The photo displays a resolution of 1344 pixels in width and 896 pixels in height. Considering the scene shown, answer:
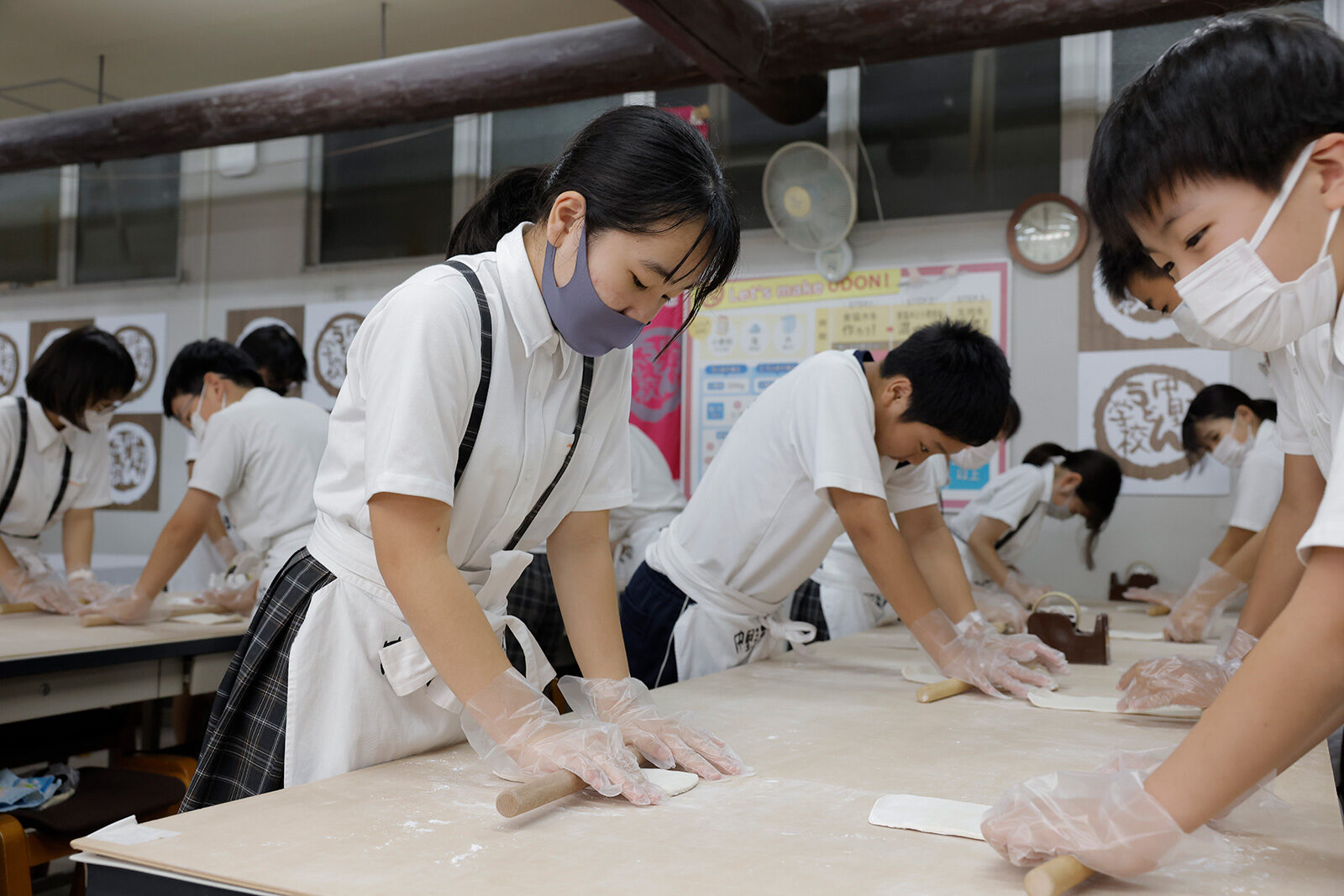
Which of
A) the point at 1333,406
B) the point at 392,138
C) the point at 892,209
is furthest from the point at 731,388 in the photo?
the point at 1333,406

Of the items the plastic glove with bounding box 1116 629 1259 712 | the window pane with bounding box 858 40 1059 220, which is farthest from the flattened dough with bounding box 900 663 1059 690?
the window pane with bounding box 858 40 1059 220

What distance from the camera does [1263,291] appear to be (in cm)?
81

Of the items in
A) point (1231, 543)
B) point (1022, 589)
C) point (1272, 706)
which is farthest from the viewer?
point (1022, 589)

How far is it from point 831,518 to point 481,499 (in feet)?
3.16

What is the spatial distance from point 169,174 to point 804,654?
4627mm

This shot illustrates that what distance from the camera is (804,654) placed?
2041 millimetres

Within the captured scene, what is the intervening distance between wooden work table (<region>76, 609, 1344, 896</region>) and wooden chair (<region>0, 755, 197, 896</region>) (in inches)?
40.0

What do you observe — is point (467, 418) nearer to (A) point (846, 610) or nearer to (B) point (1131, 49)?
(A) point (846, 610)

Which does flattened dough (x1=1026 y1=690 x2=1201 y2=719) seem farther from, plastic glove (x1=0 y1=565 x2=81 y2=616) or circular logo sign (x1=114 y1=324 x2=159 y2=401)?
circular logo sign (x1=114 y1=324 x2=159 y2=401)

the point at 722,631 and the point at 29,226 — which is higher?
the point at 29,226

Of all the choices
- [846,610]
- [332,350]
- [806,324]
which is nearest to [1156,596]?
[846,610]

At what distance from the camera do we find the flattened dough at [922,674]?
1.73 m

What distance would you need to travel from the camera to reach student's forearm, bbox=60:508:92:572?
10.2 ft

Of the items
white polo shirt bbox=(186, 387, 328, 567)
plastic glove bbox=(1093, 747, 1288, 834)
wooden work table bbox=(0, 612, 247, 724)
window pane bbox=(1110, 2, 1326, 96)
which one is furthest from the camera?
window pane bbox=(1110, 2, 1326, 96)
